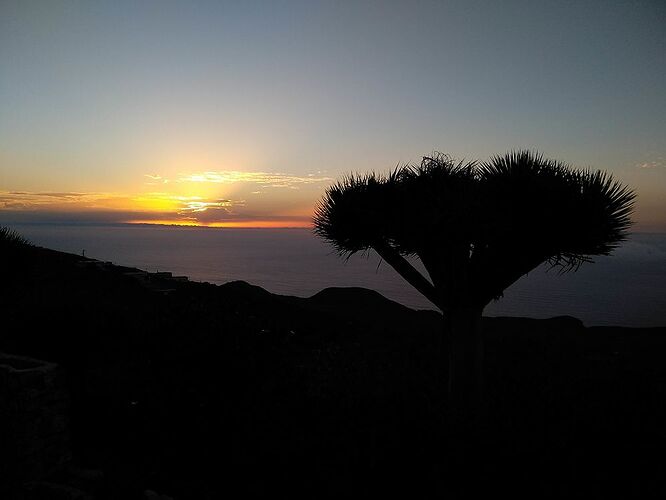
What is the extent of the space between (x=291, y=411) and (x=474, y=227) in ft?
15.3

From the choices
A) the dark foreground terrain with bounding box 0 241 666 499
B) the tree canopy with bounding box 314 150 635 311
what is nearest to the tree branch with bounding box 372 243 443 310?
the tree canopy with bounding box 314 150 635 311

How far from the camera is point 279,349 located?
451 inches

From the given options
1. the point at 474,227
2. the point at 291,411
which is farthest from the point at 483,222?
the point at 291,411

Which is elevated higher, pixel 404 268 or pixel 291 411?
pixel 404 268

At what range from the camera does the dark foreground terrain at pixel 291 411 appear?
5664 mm

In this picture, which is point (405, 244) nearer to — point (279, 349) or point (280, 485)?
point (280, 485)

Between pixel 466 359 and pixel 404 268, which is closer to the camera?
pixel 466 359

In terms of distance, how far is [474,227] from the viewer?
22.2 feet

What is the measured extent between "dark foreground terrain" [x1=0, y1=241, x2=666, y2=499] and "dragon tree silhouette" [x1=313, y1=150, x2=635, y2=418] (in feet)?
4.90

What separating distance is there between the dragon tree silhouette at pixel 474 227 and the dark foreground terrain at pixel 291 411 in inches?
58.8

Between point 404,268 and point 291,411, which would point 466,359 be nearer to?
point 404,268

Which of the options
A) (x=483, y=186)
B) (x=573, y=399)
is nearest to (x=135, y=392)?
(x=483, y=186)

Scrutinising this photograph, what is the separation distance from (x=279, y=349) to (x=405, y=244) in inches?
219

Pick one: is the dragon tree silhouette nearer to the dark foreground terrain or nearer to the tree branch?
the tree branch
